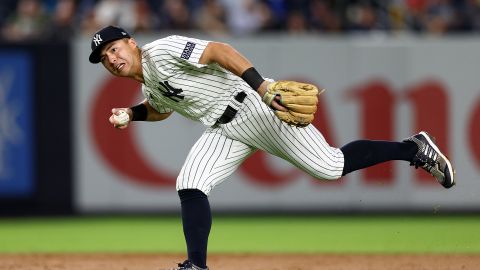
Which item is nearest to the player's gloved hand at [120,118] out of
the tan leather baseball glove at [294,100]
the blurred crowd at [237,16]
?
the tan leather baseball glove at [294,100]

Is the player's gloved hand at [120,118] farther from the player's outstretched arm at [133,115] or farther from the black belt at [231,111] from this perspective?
the black belt at [231,111]

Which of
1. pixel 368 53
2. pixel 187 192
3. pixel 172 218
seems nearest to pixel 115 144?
pixel 172 218

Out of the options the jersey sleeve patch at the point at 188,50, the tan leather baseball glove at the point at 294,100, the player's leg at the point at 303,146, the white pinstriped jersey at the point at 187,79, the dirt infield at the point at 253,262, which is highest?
the jersey sleeve patch at the point at 188,50

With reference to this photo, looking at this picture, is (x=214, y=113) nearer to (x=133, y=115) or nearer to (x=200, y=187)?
(x=200, y=187)

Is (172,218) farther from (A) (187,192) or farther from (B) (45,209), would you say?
(A) (187,192)

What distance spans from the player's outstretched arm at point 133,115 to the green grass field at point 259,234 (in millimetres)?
2435

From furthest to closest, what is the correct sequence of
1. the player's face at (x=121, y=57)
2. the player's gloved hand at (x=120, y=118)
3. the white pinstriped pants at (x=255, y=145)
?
the player's gloved hand at (x=120, y=118) → the white pinstriped pants at (x=255, y=145) → the player's face at (x=121, y=57)

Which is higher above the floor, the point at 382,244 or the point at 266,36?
the point at 266,36

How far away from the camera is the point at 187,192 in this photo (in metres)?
5.86

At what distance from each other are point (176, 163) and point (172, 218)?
0.64 meters

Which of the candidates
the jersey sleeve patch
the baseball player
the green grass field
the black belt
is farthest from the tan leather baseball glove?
the green grass field

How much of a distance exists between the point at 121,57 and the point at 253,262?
247cm

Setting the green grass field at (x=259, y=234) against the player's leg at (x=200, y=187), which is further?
the green grass field at (x=259, y=234)

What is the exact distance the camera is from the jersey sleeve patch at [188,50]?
5695mm
